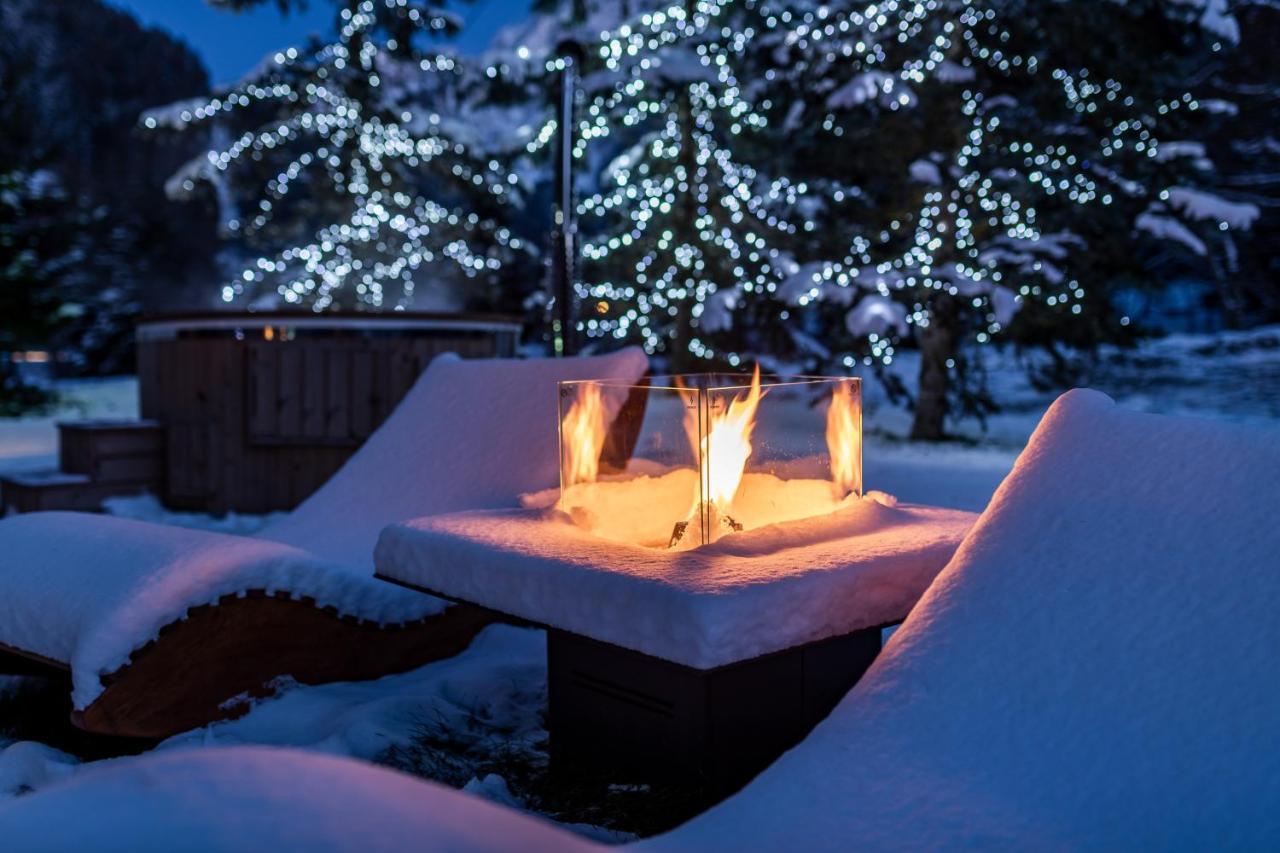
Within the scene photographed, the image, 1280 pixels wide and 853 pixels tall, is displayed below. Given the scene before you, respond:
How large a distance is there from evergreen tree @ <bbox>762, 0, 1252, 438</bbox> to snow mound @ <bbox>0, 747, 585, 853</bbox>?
7930 millimetres

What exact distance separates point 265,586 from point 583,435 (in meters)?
0.97

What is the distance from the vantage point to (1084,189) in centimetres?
925

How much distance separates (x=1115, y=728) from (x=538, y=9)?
10886 mm

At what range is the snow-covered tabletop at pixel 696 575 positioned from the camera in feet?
5.66

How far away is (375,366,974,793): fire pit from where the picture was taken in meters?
1.80

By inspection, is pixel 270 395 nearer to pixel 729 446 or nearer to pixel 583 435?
pixel 583 435

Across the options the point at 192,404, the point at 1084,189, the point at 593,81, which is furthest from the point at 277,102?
the point at 1084,189

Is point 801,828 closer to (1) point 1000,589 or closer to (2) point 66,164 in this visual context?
(1) point 1000,589

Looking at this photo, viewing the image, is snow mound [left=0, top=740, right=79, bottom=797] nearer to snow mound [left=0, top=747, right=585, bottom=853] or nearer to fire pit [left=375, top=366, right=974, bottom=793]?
fire pit [left=375, top=366, right=974, bottom=793]

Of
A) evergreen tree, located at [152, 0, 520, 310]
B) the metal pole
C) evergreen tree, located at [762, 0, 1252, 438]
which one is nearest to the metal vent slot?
the metal pole

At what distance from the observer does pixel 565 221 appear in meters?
7.05

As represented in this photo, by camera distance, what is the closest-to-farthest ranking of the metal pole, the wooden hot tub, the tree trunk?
1. the wooden hot tub
2. the metal pole
3. the tree trunk

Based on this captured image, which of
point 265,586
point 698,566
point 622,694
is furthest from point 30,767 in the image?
point 698,566

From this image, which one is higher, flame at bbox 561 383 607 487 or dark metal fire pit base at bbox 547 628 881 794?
flame at bbox 561 383 607 487
